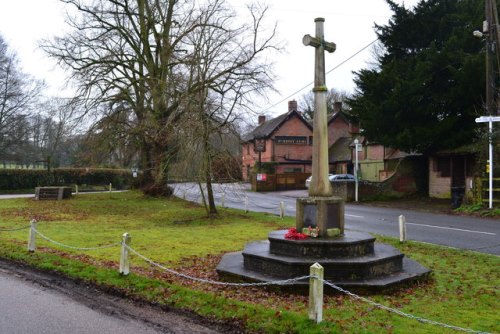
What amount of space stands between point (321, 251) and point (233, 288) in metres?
1.71

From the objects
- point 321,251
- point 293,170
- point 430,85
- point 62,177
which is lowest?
point 321,251

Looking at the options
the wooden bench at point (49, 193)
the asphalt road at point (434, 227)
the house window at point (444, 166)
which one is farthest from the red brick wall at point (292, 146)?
the asphalt road at point (434, 227)

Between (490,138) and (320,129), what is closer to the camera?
(320,129)

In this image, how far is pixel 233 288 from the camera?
8078 mm

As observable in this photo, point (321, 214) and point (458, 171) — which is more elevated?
point (458, 171)

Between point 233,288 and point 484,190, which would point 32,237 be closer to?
point 233,288

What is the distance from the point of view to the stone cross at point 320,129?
9.41 meters

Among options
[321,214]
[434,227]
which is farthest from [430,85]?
[321,214]

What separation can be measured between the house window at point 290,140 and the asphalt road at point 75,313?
46.3 meters

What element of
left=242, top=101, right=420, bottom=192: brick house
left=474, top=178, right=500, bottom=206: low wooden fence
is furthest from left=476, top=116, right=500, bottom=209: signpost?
left=242, top=101, right=420, bottom=192: brick house

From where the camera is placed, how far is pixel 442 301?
24.2 feet

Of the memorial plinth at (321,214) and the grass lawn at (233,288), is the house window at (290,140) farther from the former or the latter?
the memorial plinth at (321,214)

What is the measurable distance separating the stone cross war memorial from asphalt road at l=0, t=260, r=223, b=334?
6.42 ft

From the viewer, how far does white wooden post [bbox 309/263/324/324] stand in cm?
605
